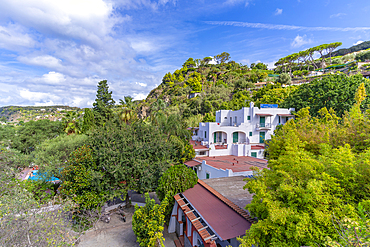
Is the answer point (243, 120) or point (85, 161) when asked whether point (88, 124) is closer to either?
point (85, 161)

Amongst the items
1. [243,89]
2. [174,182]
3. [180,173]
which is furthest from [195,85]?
[174,182]

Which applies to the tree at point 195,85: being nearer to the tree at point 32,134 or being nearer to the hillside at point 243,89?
the hillside at point 243,89

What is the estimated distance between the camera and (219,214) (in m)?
9.05

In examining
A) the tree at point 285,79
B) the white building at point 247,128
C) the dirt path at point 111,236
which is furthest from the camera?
the tree at point 285,79

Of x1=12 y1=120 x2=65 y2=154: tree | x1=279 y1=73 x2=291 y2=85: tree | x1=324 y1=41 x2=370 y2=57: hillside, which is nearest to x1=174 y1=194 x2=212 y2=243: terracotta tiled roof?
x1=12 y1=120 x2=65 y2=154: tree

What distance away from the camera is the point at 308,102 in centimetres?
2975

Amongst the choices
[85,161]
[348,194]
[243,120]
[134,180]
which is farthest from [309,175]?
[243,120]

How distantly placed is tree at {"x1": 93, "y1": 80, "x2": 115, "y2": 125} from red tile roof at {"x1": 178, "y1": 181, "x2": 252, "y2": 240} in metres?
27.5

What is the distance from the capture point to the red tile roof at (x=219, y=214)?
303 inches

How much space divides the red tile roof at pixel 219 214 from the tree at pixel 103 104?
27.5m

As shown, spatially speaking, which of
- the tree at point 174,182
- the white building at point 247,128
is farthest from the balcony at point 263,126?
the tree at point 174,182

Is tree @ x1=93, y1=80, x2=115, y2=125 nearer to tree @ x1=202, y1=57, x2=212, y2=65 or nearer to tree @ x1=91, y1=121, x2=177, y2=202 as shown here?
tree @ x1=91, y1=121, x2=177, y2=202

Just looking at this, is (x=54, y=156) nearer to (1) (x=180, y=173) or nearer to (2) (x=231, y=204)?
(1) (x=180, y=173)

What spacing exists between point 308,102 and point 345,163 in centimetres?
2952
